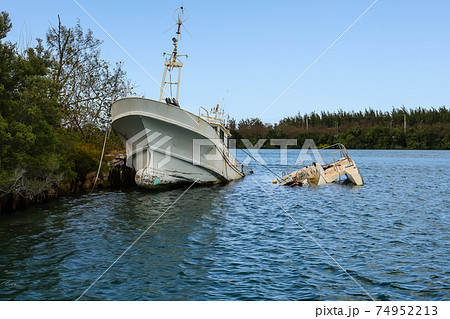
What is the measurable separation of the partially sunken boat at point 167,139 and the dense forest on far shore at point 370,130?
6941cm

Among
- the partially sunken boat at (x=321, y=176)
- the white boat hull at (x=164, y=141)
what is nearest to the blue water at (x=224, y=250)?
the white boat hull at (x=164, y=141)

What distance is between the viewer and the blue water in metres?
7.90

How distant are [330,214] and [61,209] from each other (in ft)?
33.6

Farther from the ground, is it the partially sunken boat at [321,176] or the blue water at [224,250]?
the partially sunken boat at [321,176]

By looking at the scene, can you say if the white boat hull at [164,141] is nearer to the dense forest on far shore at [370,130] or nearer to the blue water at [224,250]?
the blue water at [224,250]

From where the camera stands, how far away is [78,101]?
26.7 metres

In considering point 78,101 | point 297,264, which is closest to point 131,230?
point 297,264

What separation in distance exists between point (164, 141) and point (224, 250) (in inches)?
444

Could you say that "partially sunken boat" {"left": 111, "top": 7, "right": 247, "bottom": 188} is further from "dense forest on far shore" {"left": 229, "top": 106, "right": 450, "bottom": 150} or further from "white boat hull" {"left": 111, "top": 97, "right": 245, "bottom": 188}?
"dense forest on far shore" {"left": 229, "top": 106, "right": 450, "bottom": 150}

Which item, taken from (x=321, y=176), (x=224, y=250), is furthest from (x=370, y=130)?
(x=224, y=250)

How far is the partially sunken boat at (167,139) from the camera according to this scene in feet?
66.4

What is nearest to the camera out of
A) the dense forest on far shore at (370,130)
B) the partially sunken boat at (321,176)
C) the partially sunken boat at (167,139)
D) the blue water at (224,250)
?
the blue water at (224,250)

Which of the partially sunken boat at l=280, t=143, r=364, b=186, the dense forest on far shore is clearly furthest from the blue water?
the dense forest on far shore

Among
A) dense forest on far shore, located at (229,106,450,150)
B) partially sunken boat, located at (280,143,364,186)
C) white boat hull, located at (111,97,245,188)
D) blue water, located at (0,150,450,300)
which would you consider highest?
dense forest on far shore, located at (229,106,450,150)
